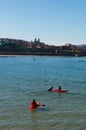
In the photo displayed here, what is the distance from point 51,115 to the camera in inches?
1144

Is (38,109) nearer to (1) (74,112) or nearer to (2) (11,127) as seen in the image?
(1) (74,112)

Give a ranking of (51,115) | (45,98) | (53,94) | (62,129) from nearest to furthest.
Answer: (62,129) < (51,115) < (45,98) < (53,94)

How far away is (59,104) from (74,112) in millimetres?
4438

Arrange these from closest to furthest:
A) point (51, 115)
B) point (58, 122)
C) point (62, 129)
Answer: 1. point (62, 129)
2. point (58, 122)
3. point (51, 115)

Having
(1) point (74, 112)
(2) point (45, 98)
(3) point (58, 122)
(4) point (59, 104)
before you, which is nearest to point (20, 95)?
(2) point (45, 98)

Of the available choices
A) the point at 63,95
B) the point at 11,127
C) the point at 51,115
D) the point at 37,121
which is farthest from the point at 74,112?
the point at 63,95

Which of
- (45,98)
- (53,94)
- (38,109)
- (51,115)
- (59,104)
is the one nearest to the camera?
(51,115)

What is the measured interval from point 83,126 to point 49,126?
2.48 m

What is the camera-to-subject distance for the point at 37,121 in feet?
88.9

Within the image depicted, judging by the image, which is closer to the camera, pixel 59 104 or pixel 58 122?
pixel 58 122

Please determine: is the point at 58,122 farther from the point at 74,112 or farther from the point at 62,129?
the point at 74,112

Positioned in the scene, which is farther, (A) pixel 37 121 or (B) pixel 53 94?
(B) pixel 53 94

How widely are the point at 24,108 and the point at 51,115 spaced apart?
3.76 metres

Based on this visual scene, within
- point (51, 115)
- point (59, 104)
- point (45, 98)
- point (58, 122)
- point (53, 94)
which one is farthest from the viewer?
point (53, 94)
